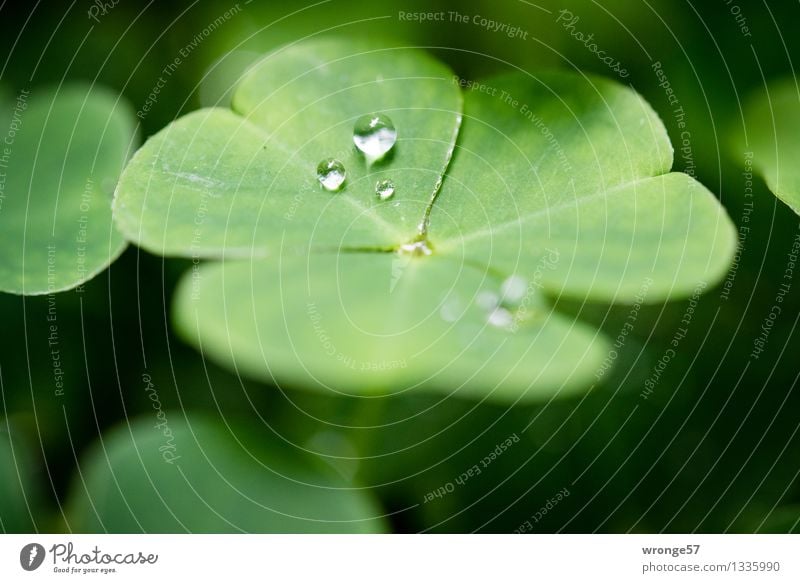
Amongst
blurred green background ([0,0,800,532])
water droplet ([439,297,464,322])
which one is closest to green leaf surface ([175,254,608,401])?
water droplet ([439,297,464,322])

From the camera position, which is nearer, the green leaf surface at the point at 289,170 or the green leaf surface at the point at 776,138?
the green leaf surface at the point at 289,170

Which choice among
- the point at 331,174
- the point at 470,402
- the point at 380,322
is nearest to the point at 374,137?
the point at 331,174

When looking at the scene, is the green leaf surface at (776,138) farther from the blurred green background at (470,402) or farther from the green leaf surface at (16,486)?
the green leaf surface at (16,486)

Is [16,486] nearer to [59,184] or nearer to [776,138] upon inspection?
[59,184]

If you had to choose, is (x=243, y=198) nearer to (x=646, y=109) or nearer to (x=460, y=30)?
(x=460, y=30)

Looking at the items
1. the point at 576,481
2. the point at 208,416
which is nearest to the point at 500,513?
the point at 576,481

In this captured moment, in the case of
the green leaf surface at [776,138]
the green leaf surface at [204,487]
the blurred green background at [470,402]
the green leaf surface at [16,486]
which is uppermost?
the green leaf surface at [776,138]

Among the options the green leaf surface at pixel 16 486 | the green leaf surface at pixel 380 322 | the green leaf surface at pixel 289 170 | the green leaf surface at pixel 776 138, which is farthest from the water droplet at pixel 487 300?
the green leaf surface at pixel 16 486
